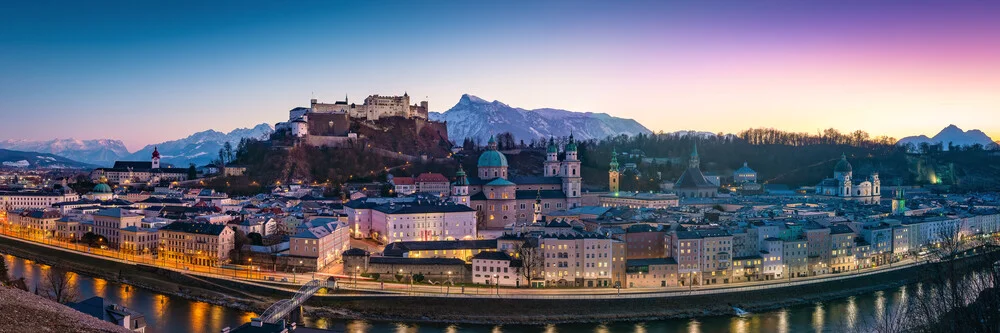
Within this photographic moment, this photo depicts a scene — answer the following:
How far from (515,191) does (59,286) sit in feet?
69.7

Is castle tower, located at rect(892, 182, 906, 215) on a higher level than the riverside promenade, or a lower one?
higher

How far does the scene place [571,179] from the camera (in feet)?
131

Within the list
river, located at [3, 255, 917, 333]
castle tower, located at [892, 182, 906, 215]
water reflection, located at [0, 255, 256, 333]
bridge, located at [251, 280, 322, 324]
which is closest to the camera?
bridge, located at [251, 280, 322, 324]

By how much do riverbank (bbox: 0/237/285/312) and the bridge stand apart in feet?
3.56

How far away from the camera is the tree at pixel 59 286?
19578 mm

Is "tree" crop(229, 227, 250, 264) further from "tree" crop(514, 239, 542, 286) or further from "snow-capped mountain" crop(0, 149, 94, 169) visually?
"snow-capped mountain" crop(0, 149, 94, 169)

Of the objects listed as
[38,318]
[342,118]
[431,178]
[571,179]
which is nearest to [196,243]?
[431,178]

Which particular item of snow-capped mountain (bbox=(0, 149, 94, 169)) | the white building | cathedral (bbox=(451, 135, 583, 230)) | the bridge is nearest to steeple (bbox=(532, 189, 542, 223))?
cathedral (bbox=(451, 135, 583, 230))

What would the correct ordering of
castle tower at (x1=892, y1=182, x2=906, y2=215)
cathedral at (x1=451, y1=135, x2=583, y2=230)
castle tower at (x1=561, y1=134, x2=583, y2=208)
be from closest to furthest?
1. cathedral at (x1=451, y1=135, x2=583, y2=230)
2. castle tower at (x1=561, y1=134, x2=583, y2=208)
3. castle tower at (x1=892, y1=182, x2=906, y2=215)

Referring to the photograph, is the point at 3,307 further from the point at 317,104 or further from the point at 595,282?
the point at 317,104

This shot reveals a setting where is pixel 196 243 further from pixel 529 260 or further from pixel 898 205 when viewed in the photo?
pixel 898 205

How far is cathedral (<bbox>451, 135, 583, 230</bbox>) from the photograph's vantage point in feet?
120

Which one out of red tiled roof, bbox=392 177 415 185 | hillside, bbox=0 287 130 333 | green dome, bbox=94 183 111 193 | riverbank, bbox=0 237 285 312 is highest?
red tiled roof, bbox=392 177 415 185

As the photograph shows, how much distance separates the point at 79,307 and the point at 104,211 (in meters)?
19.2
